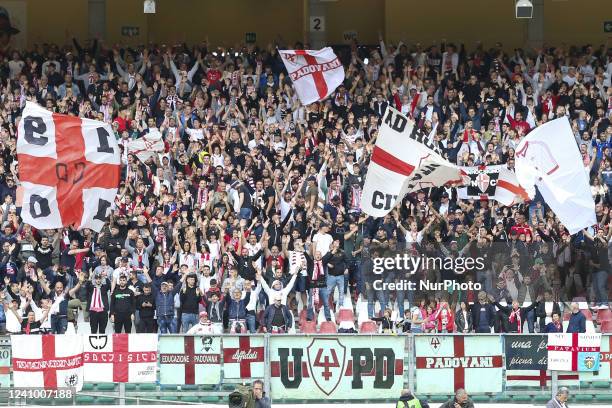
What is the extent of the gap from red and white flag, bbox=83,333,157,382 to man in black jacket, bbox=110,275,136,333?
8.25 feet

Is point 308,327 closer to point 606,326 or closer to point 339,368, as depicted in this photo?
point 339,368

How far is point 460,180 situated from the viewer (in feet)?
94.4

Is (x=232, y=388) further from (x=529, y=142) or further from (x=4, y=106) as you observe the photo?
(x=4, y=106)

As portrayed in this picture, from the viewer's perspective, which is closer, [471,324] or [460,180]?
[471,324]

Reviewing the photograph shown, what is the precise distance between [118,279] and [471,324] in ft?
21.1

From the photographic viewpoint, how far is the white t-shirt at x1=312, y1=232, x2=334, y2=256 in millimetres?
28906

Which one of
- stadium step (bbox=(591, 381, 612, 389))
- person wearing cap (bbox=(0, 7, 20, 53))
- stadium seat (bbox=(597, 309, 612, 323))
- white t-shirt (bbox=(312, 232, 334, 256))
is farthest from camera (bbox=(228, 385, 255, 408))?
person wearing cap (bbox=(0, 7, 20, 53))

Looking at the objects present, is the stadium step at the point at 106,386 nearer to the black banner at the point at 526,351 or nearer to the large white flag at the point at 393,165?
the large white flag at the point at 393,165

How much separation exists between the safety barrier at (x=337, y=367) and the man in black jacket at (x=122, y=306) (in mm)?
2609

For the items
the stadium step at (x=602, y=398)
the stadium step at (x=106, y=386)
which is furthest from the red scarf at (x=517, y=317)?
the stadium step at (x=106, y=386)

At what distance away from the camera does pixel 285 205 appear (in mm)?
30562

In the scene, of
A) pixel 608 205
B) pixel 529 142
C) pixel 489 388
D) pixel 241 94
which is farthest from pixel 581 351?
pixel 241 94

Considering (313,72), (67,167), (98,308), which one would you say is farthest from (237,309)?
(313,72)

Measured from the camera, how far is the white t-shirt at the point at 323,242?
28.9 metres
